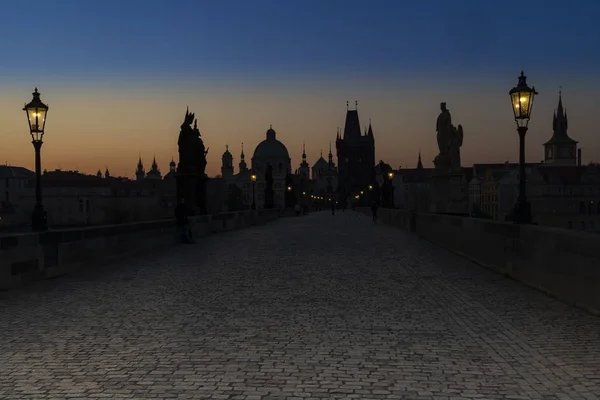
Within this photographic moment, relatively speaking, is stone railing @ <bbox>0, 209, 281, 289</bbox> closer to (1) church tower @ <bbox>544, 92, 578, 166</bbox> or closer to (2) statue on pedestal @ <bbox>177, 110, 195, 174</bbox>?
(2) statue on pedestal @ <bbox>177, 110, 195, 174</bbox>

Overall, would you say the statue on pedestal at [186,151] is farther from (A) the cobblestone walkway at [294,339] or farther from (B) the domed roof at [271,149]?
(B) the domed roof at [271,149]

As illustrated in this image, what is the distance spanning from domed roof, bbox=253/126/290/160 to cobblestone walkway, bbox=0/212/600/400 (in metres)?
169

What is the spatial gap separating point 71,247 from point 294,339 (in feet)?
27.0

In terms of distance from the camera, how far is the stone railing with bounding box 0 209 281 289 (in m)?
11.1

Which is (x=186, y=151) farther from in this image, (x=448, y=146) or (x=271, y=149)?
(x=271, y=149)

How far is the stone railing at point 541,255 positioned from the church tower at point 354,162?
141 metres

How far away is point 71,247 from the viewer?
44.2 ft

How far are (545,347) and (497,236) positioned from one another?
686 centimetres

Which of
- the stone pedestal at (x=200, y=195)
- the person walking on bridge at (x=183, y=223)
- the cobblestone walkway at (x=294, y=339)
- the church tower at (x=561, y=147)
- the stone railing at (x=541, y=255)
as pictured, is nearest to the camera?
the cobblestone walkway at (x=294, y=339)

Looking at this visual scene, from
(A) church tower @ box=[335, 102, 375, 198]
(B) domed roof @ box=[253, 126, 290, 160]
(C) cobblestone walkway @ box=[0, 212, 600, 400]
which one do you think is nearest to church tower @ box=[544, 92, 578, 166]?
(A) church tower @ box=[335, 102, 375, 198]

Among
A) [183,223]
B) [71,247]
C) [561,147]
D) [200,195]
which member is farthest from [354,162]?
[71,247]

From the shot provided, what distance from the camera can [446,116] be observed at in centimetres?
2622

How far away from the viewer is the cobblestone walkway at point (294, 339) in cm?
523

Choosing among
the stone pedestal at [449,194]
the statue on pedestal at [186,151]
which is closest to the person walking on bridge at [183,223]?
the statue on pedestal at [186,151]
